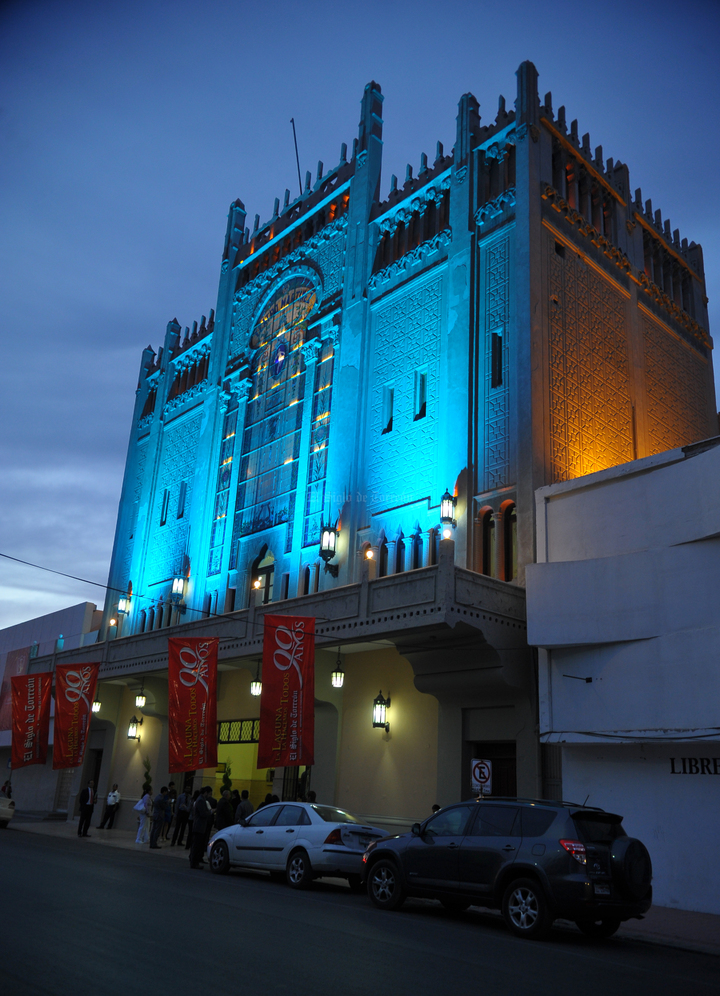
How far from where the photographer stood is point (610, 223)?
87.6 feet

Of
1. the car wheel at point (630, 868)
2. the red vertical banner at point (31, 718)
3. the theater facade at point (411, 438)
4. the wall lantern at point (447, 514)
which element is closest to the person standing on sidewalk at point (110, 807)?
the theater facade at point (411, 438)

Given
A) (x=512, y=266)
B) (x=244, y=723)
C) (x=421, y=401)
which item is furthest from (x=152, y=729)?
(x=512, y=266)

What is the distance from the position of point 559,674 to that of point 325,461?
1166 cm

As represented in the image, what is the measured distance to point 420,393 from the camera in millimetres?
23672

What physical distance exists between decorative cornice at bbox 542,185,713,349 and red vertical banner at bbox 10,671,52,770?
71.9 ft

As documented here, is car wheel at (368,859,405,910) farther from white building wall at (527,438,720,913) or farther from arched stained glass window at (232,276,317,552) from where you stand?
arched stained glass window at (232,276,317,552)

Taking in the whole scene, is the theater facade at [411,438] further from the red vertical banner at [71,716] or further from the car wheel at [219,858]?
the car wheel at [219,858]

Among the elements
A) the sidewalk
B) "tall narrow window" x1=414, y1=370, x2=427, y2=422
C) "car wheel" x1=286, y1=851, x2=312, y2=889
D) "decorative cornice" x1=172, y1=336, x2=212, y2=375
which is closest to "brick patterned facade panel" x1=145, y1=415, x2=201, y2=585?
"decorative cornice" x1=172, y1=336, x2=212, y2=375

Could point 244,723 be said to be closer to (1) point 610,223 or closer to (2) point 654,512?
(2) point 654,512

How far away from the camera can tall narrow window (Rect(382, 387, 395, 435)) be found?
950 inches

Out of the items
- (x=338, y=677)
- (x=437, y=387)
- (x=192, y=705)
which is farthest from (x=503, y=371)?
(x=192, y=705)

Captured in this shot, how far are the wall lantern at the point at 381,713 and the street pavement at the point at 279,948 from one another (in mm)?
8236

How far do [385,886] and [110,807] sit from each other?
61.9 ft

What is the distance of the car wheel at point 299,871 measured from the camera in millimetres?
13523
